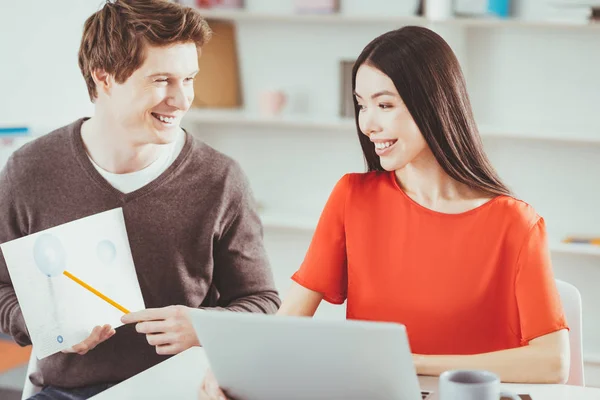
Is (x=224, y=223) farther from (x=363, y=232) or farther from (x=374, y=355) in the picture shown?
(x=374, y=355)

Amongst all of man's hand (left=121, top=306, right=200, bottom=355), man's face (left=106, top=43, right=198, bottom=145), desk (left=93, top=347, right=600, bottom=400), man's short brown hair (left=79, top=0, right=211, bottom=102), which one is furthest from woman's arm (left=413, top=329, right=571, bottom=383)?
man's short brown hair (left=79, top=0, right=211, bottom=102)

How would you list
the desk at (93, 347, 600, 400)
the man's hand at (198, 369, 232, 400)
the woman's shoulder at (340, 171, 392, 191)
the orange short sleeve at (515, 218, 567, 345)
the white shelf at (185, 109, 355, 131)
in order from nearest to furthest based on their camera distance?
the man's hand at (198, 369, 232, 400) → the desk at (93, 347, 600, 400) → the orange short sleeve at (515, 218, 567, 345) → the woman's shoulder at (340, 171, 392, 191) → the white shelf at (185, 109, 355, 131)

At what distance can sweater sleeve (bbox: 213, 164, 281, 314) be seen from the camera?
82.8 inches

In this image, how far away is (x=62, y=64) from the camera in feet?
13.9

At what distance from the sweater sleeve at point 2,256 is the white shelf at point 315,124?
6.21ft

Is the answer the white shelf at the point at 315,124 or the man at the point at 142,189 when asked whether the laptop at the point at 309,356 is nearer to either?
the man at the point at 142,189

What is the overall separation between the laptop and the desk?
0.20 metres

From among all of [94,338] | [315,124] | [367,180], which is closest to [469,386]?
[367,180]

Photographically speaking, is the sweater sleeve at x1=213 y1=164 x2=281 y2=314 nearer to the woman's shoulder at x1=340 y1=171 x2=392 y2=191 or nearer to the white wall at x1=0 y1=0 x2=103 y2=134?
the woman's shoulder at x1=340 y1=171 x2=392 y2=191

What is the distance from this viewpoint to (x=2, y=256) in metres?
2.07

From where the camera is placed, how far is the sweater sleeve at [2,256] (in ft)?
6.59

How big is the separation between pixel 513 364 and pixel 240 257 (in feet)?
2.40

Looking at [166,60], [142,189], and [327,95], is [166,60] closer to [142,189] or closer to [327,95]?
[142,189]

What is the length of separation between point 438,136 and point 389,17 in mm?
2008
